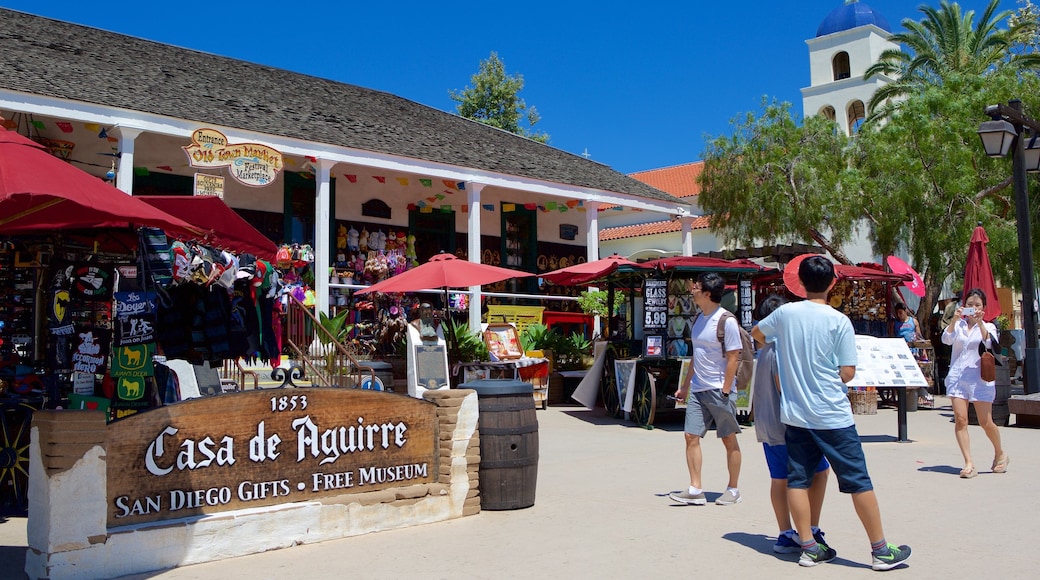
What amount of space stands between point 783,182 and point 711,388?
16.6 metres

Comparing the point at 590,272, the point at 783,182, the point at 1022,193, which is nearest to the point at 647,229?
the point at 783,182

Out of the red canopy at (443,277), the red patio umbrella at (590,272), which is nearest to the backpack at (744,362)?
the red patio umbrella at (590,272)

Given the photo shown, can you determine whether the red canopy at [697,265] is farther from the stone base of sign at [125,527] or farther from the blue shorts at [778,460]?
the blue shorts at [778,460]

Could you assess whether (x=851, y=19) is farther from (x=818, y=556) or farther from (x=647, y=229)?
(x=818, y=556)

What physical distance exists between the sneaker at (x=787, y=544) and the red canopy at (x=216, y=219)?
16.7ft

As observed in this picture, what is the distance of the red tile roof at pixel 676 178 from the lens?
34906 millimetres

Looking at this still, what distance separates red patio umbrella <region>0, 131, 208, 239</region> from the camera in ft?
16.9

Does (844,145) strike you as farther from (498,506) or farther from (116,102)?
(498,506)

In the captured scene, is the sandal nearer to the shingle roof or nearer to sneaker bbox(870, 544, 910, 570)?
sneaker bbox(870, 544, 910, 570)

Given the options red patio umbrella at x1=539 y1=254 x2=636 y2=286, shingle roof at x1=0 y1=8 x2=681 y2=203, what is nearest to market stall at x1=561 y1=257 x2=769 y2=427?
red patio umbrella at x1=539 y1=254 x2=636 y2=286

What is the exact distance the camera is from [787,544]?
18.1 feet

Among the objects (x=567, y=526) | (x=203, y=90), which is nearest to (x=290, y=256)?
(x=203, y=90)

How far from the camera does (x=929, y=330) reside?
20.0 m

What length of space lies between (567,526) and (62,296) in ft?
13.6
